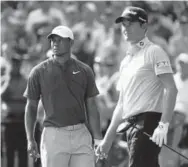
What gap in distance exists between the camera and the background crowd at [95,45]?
26.3ft

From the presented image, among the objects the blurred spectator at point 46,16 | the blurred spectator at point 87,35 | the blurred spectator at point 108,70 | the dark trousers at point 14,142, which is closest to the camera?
the blurred spectator at point 108,70

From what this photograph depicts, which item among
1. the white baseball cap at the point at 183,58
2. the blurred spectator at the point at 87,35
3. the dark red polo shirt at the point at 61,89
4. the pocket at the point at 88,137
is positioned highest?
the blurred spectator at the point at 87,35

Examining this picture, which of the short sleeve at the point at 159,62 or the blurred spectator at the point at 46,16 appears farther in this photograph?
the blurred spectator at the point at 46,16

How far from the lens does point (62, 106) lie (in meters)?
5.69

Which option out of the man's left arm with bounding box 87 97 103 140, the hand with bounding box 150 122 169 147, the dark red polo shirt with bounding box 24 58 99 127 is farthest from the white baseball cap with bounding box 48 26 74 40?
the hand with bounding box 150 122 169 147

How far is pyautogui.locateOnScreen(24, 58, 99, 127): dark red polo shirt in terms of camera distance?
224 inches

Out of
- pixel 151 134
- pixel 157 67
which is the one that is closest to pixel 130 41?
pixel 157 67

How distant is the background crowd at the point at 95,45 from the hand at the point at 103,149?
75.2 inches

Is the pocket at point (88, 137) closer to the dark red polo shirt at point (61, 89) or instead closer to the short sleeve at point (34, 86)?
the dark red polo shirt at point (61, 89)

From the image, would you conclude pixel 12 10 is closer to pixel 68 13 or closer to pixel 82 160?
pixel 68 13

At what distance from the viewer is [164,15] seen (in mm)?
9703

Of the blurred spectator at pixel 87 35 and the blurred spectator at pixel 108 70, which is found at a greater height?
the blurred spectator at pixel 87 35

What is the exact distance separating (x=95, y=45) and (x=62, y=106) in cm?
430

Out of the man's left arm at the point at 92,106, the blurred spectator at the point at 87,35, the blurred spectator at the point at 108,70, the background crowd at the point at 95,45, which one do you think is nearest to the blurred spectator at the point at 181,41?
the background crowd at the point at 95,45
